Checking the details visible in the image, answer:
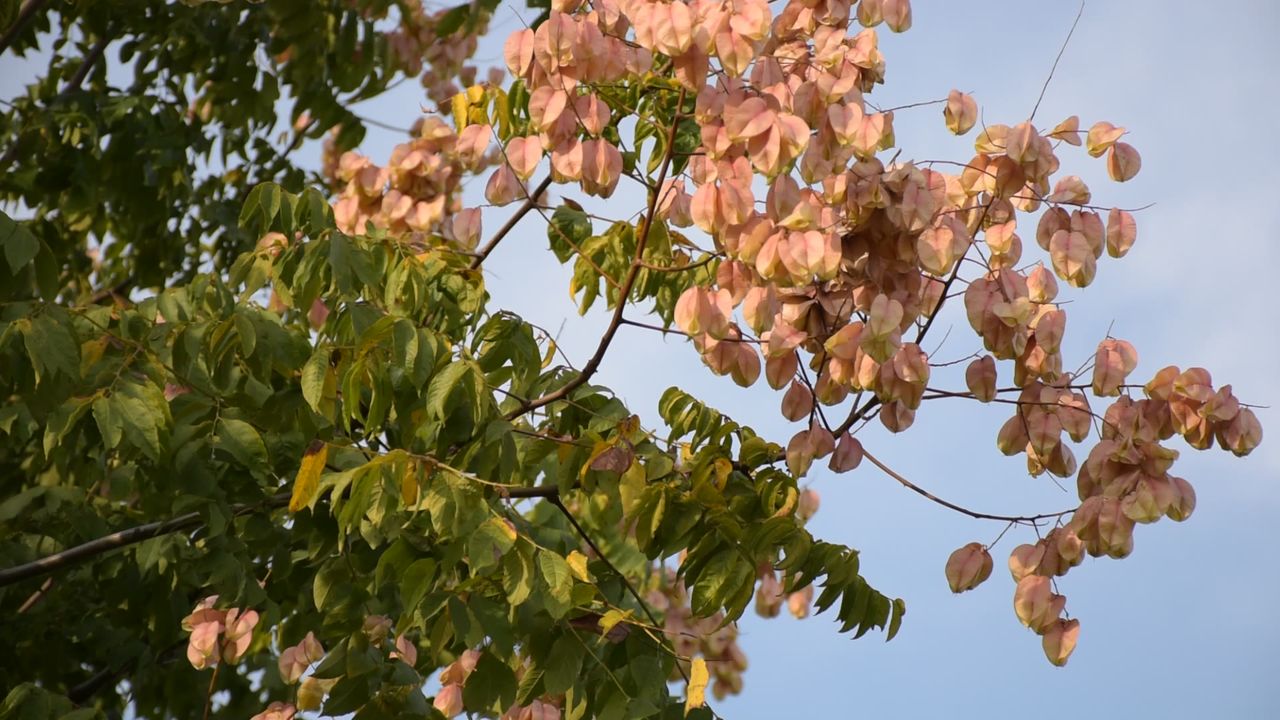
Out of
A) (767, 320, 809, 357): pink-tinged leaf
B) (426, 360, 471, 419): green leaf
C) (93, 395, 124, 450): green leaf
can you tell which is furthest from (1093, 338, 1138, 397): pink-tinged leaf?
(93, 395, 124, 450): green leaf

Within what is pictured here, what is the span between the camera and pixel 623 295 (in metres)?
2.68

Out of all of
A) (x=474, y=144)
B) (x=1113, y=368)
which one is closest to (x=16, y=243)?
(x=474, y=144)

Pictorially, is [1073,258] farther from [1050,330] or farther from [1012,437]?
[1012,437]

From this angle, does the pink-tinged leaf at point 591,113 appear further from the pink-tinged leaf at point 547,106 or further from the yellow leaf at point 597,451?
the yellow leaf at point 597,451

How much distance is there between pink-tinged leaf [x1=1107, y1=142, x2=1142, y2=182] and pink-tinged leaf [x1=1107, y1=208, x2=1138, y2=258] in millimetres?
111

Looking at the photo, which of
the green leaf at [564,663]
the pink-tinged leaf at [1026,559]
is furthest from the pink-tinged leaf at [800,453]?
the green leaf at [564,663]

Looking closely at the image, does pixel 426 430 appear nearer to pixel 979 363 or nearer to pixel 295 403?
pixel 295 403

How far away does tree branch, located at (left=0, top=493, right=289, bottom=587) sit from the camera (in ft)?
9.84

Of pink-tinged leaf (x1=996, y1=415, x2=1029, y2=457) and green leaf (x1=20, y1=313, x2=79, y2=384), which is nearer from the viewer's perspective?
green leaf (x1=20, y1=313, x2=79, y2=384)

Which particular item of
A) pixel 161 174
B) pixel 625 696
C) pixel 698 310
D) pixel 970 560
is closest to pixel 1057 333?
pixel 970 560

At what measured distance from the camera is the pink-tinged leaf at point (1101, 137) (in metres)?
2.59

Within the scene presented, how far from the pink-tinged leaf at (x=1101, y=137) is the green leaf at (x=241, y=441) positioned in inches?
68.0

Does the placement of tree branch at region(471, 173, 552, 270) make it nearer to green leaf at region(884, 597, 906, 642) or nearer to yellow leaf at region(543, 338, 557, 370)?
yellow leaf at region(543, 338, 557, 370)

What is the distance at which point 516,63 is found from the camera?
2.45 metres
